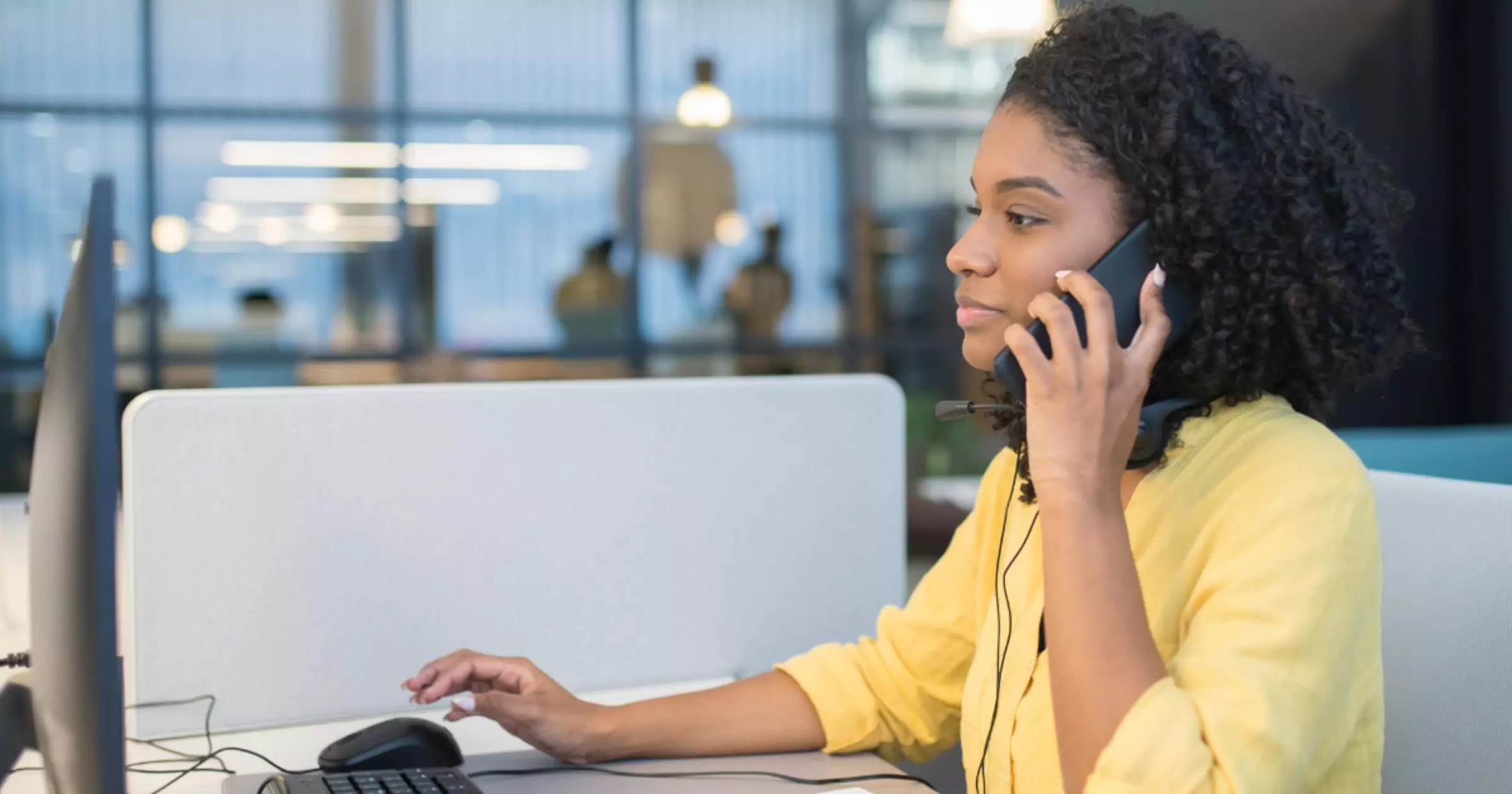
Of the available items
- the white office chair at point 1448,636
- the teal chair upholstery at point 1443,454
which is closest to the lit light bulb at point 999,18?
the teal chair upholstery at point 1443,454

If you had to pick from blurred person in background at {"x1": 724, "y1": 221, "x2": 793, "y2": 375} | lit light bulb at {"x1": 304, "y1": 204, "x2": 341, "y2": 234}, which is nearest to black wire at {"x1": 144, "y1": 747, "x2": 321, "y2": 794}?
lit light bulb at {"x1": 304, "y1": 204, "x2": 341, "y2": 234}

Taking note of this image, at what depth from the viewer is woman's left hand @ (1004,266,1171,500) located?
874 millimetres

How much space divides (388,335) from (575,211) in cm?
94

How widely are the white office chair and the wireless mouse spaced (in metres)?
0.80

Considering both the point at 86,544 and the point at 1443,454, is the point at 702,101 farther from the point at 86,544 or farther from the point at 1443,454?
the point at 86,544

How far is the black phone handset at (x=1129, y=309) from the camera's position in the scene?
94 cm

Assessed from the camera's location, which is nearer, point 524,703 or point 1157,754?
point 1157,754

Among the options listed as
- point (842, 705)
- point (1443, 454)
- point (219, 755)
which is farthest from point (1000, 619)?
point (1443, 454)

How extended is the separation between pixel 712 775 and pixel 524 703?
17cm

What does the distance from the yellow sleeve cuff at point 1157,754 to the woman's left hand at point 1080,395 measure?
0.46 feet

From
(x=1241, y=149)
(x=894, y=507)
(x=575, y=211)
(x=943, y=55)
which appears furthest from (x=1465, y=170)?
(x=1241, y=149)

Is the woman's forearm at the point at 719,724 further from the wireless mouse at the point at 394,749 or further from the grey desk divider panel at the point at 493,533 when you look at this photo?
the grey desk divider panel at the point at 493,533

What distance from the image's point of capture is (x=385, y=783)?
1.03 m

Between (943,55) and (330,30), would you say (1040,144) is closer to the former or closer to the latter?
(330,30)
